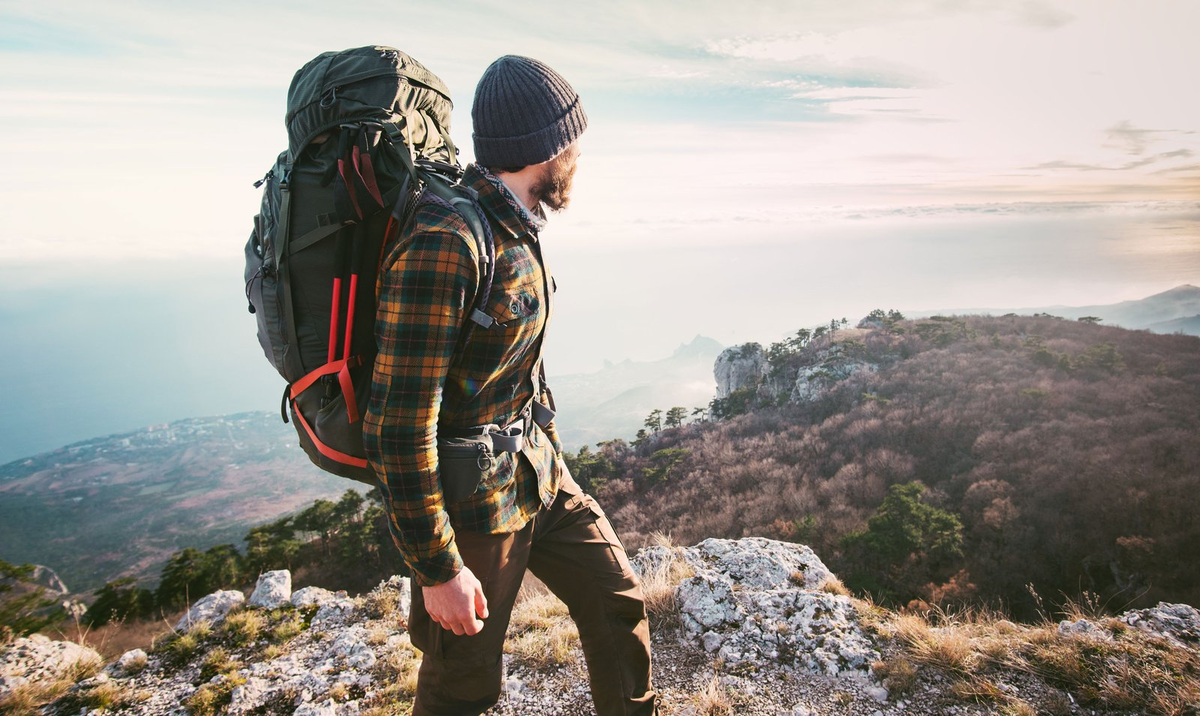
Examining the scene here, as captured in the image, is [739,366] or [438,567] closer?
[438,567]

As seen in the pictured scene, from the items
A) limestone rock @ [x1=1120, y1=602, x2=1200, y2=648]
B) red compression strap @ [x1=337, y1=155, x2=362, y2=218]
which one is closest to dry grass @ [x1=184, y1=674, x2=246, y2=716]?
red compression strap @ [x1=337, y1=155, x2=362, y2=218]

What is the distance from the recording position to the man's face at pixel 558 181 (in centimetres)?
190

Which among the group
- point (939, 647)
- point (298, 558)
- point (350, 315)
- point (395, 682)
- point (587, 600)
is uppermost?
point (350, 315)

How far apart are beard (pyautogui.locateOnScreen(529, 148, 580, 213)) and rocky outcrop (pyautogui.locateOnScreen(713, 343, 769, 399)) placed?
3698 cm

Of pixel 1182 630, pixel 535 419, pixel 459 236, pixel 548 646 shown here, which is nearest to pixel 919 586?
pixel 1182 630

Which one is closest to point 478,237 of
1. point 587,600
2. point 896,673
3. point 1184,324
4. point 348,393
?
point 348,393

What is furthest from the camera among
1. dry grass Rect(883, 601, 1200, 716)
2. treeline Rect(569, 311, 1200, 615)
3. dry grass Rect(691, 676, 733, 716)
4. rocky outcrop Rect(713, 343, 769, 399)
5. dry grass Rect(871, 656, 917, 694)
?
rocky outcrop Rect(713, 343, 769, 399)

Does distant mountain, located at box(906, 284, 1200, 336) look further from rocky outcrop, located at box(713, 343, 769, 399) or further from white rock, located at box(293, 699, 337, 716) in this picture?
white rock, located at box(293, 699, 337, 716)

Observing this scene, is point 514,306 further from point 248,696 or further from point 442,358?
point 248,696

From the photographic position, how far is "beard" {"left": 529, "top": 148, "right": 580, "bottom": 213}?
1.90 m

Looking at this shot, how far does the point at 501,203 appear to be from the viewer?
1.71m

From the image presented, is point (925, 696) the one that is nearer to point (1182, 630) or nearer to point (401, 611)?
point (1182, 630)

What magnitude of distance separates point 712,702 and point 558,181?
126 inches

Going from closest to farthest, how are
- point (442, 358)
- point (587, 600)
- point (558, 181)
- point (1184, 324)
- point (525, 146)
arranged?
point (442, 358) → point (525, 146) → point (558, 181) → point (587, 600) → point (1184, 324)
